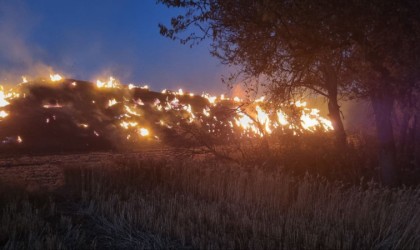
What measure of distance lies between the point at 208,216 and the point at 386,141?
650 centimetres

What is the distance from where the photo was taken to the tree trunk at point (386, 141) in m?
13.3

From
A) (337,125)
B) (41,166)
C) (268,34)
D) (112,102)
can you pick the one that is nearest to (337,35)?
(268,34)

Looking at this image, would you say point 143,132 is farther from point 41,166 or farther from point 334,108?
point 334,108

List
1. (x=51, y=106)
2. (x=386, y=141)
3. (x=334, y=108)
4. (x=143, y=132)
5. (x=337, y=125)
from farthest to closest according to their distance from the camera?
(x=143, y=132) < (x=51, y=106) < (x=334, y=108) < (x=337, y=125) < (x=386, y=141)

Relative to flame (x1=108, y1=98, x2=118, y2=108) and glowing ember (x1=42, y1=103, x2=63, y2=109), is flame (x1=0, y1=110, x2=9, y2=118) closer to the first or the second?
glowing ember (x1=42, y1=103, x2=63, y2=109)

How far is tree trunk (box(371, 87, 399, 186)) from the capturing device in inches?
525

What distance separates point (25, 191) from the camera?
486 inches

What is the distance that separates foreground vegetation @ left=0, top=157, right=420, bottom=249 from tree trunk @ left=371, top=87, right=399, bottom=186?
237cm

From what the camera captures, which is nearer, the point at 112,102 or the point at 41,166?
the point at 41,166

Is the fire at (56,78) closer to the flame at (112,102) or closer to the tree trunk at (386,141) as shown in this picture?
the flame at (112,102)

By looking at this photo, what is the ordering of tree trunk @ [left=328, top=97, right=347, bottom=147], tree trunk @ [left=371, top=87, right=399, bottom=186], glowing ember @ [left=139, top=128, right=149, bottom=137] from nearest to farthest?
tree trunk @ [left=371, top=87, right=399, bottom=186], tree trunk @ [left=328, top=97, right=347, bottom=147], glowing ember @ [left=139, top=128, right=149, bottom=137]

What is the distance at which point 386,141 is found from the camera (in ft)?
44.1

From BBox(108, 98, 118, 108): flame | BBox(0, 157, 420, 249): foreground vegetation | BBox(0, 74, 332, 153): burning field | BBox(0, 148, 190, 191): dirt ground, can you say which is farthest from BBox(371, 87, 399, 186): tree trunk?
BBox(108, 98, 118, 108): flame

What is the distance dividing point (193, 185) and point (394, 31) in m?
7.04
